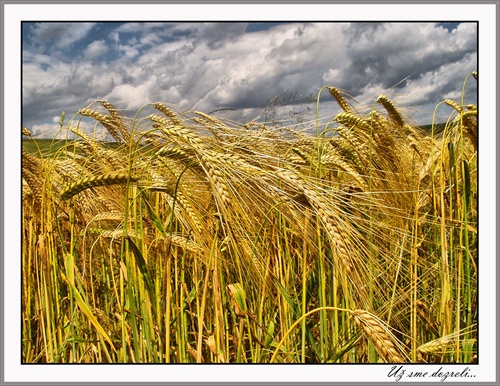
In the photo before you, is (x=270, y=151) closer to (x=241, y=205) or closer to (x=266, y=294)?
(x=241, y=205)

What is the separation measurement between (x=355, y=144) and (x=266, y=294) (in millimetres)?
773

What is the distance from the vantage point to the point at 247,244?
5.15 ft

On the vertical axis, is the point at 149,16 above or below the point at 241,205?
above


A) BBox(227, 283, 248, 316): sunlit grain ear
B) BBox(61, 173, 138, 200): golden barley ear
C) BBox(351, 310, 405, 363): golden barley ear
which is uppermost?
BBox(61, 173, 138, 200): golden barley ear

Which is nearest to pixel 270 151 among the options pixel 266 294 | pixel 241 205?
pixel 241 205

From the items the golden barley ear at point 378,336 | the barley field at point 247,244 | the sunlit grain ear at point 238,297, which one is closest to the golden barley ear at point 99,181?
the barley field at point 247,244

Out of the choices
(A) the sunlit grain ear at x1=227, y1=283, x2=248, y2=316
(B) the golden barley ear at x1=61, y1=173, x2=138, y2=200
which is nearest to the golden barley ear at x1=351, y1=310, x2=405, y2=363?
(A) the sunlit grain ear at x1=227, y1=283, x2=248, y2=316

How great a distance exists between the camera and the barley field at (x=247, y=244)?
1.49 m

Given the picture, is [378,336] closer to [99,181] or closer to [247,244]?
[247,244]

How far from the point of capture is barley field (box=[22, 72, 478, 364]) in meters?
1.49

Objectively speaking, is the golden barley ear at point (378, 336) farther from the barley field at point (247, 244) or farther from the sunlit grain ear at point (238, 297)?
the sunlit grain ear at point (238, 297)

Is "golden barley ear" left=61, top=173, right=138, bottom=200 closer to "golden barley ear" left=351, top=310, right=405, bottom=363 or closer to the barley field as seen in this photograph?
the barley field
